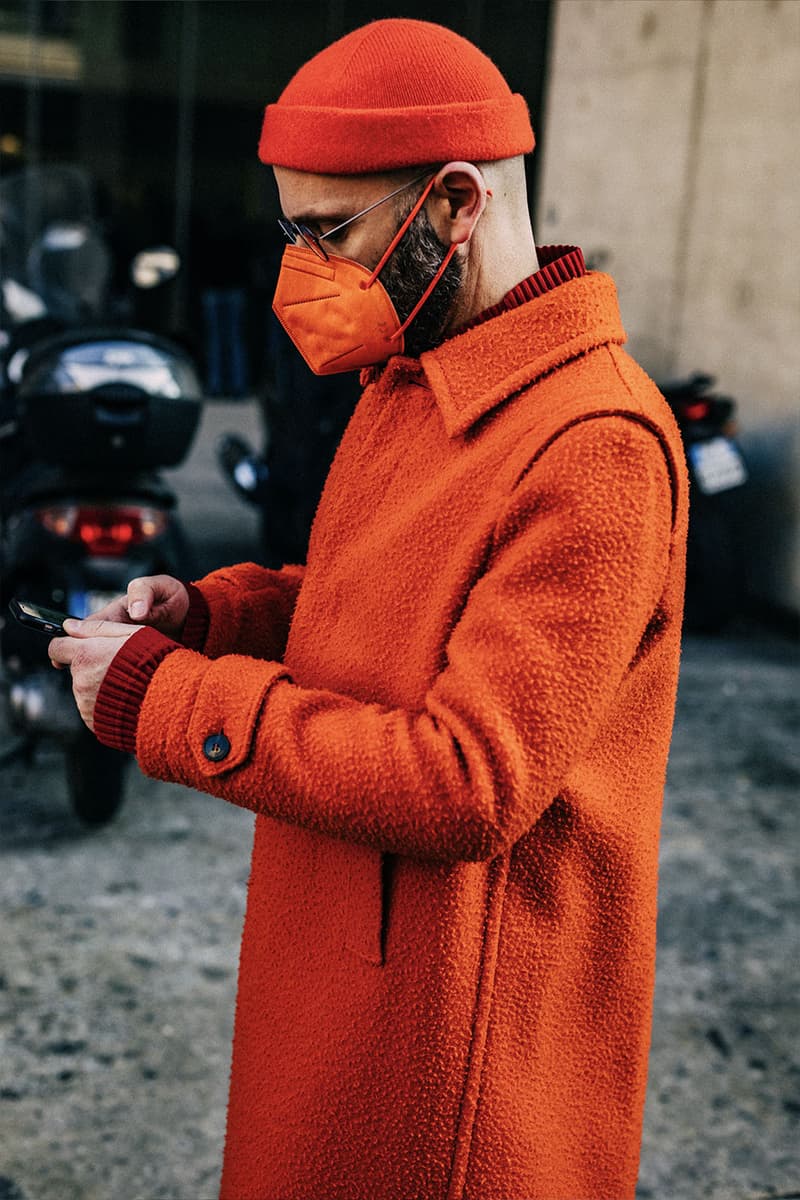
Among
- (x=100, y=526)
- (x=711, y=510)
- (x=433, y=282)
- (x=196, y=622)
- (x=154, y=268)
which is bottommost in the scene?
(x=711, y=510)

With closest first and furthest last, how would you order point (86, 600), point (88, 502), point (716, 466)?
point (86, 600) < point (88, 502) < point (716, 466)

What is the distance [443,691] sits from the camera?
1.12 metres

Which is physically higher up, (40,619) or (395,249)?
(395,249)

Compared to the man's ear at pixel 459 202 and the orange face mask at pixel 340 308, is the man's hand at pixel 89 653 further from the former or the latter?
the man's ear at pixel 459 202

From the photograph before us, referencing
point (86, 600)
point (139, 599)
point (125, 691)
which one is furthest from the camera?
point (86, 600)

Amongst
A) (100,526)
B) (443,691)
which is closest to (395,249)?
(443,691)

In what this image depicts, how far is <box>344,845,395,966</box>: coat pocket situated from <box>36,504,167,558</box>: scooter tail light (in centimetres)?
222

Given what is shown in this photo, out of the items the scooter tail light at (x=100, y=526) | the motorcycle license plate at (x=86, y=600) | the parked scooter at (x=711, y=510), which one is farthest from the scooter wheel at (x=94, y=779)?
the parked scooter at (x=711, y=510)

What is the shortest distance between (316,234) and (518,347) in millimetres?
238

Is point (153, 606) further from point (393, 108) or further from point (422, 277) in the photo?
point (393, 108)

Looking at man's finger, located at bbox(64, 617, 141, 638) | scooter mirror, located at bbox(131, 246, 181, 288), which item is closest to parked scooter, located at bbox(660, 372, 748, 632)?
scooter mirror, located at bbox(131, 246, 181, 288)

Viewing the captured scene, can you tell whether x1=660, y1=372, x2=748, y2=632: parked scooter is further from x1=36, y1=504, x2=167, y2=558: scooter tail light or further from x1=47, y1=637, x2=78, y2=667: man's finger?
x1=47, y1=637, x2=78, y2=667: man's finger

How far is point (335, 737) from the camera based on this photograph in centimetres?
113

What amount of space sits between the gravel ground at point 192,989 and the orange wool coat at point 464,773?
1.12 m
